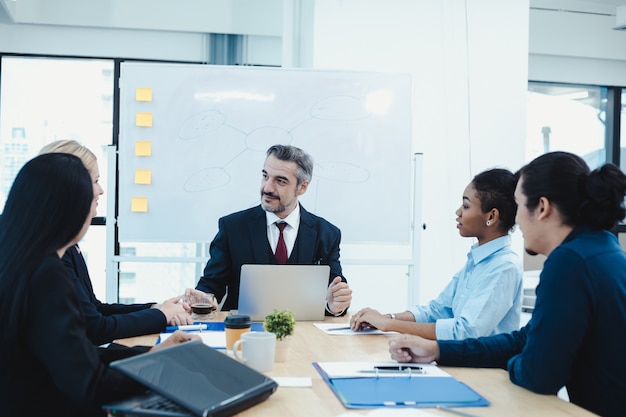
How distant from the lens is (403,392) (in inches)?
57.2

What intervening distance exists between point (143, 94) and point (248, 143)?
686 millimetres

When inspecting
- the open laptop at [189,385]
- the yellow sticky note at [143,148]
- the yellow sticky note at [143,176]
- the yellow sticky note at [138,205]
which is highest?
the yellow sticky note at [143,148]

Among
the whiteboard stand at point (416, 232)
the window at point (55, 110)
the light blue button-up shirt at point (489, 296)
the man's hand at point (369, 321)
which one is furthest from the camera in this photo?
the window at point (55, 110)

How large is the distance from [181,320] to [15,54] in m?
3.48

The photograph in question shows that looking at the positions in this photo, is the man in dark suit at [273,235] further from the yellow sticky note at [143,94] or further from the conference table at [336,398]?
the yellow sticky note at [143,94]

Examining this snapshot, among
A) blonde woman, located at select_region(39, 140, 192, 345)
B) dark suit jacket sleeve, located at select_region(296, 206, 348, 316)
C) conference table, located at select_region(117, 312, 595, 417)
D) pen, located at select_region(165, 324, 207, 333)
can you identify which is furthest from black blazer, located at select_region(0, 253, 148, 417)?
dark suit jacket sleeve, located at select_region(296, 206, 348, 316)

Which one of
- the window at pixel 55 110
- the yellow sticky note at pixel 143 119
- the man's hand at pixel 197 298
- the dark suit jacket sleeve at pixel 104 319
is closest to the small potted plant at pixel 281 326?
the dark suit jacket sleeve at pixel 104 319

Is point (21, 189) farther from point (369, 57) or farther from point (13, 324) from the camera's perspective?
point (369, 57)

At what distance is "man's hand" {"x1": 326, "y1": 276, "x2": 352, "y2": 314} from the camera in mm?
2494

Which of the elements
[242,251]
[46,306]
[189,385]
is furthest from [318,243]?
[46,306]

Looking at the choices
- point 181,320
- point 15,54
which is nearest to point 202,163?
point 181,320

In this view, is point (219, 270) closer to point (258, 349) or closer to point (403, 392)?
point (258, 349)

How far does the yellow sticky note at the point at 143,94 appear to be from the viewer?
12.2 ft

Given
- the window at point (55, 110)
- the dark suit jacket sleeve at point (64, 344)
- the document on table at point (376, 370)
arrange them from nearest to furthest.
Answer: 1. the dark suit jacket sleeve at point (64, 344)
2. the document on table at point (376, 370)
3. the window at point (55, 110)
